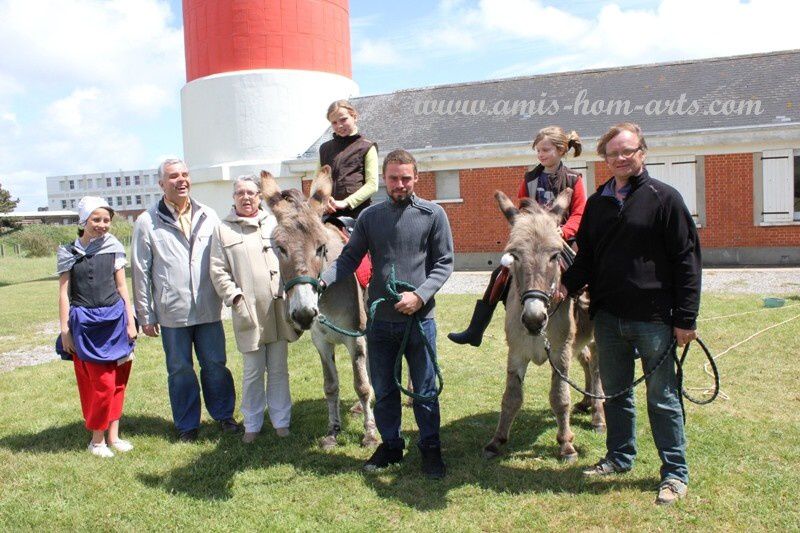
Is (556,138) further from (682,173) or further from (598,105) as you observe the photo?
(598,105)

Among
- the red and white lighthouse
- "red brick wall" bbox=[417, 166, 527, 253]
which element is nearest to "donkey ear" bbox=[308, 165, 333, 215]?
"red brick wall" bbox=[417, 166, 527, 253]

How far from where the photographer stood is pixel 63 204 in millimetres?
99750

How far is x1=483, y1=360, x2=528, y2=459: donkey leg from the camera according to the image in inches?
193

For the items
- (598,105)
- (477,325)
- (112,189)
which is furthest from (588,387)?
(112,189)

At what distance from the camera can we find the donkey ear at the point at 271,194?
4.69m

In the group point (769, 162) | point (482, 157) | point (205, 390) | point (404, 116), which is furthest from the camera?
point (404, 116)

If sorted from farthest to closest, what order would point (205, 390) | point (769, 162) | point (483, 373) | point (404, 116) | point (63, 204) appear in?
point (63, 204) < point (404, 116) < point (769, 162) < point (483, 373) < point (205, 390)

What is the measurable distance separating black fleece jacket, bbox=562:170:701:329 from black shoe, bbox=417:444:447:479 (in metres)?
1.65

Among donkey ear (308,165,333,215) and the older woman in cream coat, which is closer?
donkey ear (308,165,333,215)

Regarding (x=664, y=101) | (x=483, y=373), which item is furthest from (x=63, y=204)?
(x=483, y=373)

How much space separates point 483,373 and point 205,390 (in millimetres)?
3363

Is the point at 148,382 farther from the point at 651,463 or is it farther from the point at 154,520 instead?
the point at 651,463

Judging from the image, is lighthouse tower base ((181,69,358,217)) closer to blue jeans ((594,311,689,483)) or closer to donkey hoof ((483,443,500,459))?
donkey hoof ((483,443,500,459))

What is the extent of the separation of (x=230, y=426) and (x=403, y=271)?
106 inches
